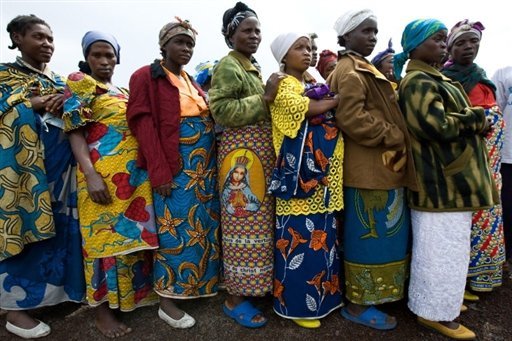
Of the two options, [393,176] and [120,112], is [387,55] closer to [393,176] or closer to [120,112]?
[393,176]

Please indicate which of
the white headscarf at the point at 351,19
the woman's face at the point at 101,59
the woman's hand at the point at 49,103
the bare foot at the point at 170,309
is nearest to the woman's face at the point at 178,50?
the woman's face at the point at 101,59

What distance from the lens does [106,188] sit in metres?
2.50

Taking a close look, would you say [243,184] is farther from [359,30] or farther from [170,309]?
[359,30]

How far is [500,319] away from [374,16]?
2555mm

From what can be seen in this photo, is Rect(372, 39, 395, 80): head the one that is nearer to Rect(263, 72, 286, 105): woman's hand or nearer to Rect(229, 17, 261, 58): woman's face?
Rect(229, 17, 261, 58): woman's face

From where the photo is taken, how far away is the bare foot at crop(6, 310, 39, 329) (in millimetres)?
2676

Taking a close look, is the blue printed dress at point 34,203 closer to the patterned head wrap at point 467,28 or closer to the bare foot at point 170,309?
the bare foot at point 170,309

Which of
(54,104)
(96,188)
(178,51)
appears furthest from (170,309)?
(178,51)

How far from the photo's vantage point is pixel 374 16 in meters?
2.46

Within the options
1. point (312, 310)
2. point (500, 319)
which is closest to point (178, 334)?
point (312, 310)

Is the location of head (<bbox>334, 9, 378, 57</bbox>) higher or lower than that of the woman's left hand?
higher

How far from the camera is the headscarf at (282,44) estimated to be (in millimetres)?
2440

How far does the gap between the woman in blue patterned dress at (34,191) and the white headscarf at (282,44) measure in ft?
5.44

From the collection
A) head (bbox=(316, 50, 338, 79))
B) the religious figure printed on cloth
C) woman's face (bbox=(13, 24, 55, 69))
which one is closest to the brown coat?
the religious figure printed on cloth
